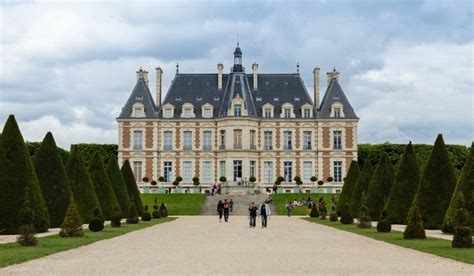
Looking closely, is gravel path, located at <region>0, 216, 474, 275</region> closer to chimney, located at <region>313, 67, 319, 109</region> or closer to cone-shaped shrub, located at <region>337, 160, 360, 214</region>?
cone-shaped shrub, located at <region>337, 160, 360, 214</region>

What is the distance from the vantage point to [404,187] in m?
30.6

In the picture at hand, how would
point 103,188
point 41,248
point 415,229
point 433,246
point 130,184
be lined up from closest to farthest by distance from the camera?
point 41,248 < point 433,246 < point 415,229 < point 103,188 < point 130,184

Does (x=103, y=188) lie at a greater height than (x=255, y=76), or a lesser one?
lesser

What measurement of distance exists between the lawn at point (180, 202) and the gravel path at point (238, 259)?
27472mm

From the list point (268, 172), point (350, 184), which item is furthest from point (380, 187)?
point (268, 172)

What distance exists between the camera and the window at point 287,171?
2603 inches

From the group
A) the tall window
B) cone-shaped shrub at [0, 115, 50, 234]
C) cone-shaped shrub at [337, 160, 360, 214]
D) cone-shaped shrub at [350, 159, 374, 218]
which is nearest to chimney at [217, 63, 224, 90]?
the tall window

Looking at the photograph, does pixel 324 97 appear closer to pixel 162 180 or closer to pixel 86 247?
pixel 162 180

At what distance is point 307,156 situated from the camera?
217 feet

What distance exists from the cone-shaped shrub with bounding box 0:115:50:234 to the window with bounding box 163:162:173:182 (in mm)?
41112

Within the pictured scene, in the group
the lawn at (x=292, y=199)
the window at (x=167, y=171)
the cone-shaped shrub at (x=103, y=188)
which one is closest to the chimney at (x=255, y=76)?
the window at (x=167, y=171)

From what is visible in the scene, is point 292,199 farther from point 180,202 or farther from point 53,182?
point 53,182

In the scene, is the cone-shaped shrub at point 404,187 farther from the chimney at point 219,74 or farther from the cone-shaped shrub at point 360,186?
the chimney at point 219,74

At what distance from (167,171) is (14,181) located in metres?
42.5
